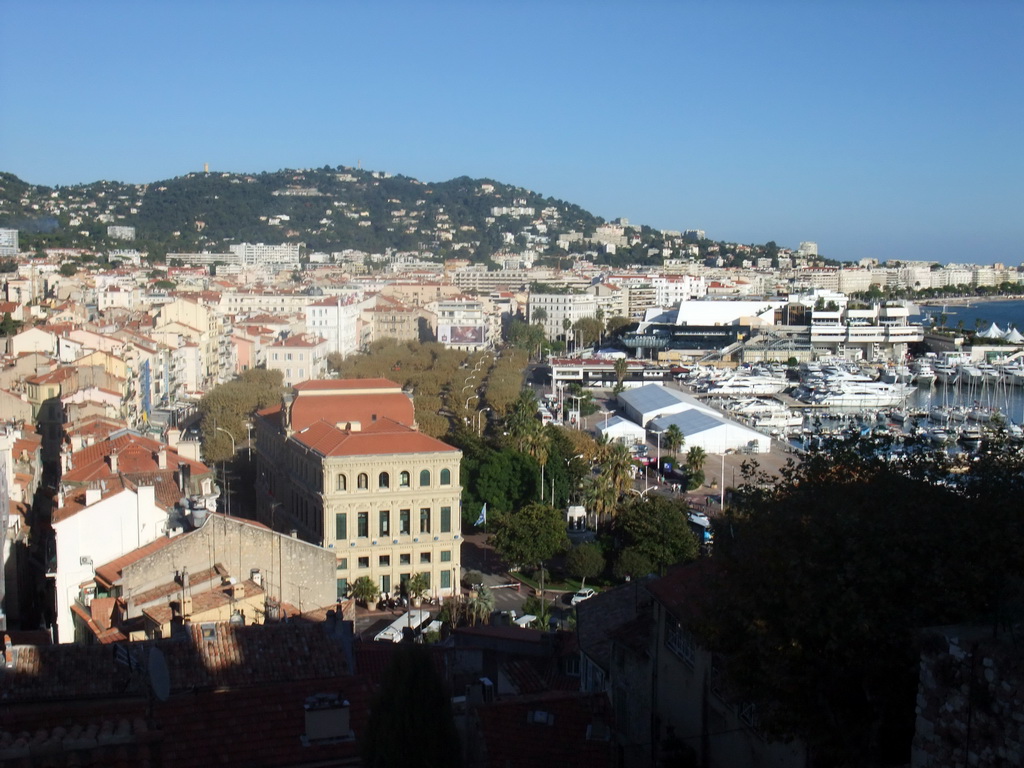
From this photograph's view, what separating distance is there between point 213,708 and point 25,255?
117 m

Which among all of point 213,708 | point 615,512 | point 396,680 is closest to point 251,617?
point 213,708

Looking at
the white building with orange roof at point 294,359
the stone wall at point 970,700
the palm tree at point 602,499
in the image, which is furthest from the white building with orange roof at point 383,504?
the white building with orange roof at point 294,359

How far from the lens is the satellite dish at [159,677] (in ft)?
28.5

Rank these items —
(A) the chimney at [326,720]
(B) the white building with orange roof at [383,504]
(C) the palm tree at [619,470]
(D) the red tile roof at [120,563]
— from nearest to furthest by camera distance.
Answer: (A) the chimney at [326,720]
(D) the red tile roof at [120,563]
(B) the white building with orange roof at [383,504]
(C) the palm tree at [619,470]

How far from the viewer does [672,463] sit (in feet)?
147

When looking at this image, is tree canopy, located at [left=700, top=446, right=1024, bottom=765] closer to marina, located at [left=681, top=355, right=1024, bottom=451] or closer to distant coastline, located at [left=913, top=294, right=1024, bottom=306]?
marina, located at [left=681, top=355, right=1024, bottom=451]

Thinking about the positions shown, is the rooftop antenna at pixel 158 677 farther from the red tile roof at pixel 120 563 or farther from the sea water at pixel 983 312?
the sea water at pixel 983 312

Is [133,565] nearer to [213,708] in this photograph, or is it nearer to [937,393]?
[213,708]

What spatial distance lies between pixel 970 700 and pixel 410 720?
3.20 m

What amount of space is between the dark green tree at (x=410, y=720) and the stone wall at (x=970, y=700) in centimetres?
281

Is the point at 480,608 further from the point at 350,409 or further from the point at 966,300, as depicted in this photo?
the point at 966,300

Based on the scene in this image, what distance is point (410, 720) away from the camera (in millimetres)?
6750

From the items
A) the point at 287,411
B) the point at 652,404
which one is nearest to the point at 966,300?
the point at 652,404

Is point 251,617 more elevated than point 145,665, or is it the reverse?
point 145,665
